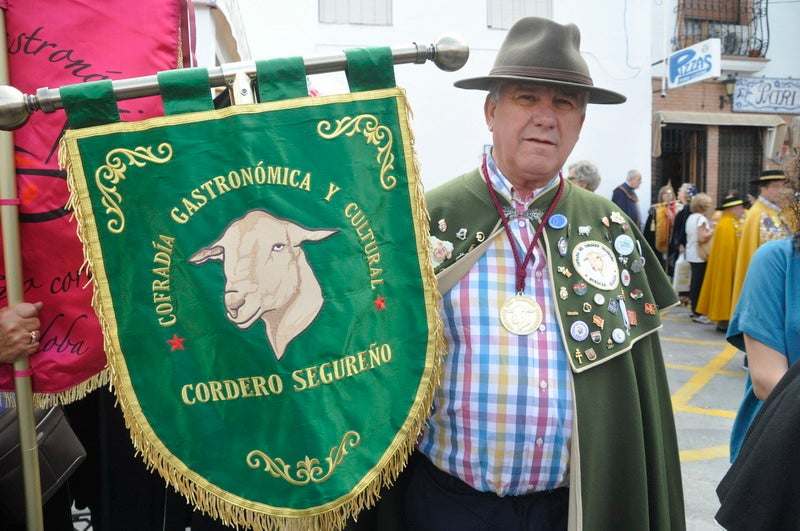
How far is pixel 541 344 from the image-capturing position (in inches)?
74.5

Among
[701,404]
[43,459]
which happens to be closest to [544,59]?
[43,459]

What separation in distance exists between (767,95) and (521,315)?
1611 cm

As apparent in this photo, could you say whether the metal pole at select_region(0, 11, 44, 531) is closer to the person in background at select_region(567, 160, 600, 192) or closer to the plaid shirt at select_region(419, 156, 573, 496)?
the plaid shirt at select_region(419, 156, 573, 496)

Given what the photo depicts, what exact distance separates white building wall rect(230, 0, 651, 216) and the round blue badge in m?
8.81

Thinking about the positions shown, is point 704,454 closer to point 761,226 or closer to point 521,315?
point 761,226

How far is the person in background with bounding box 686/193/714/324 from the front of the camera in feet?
28.8

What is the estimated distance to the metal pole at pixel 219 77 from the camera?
135 centimetres

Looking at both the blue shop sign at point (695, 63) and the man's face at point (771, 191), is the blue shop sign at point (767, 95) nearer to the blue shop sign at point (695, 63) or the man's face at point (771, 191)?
the blue shop sign at point (695, 63)

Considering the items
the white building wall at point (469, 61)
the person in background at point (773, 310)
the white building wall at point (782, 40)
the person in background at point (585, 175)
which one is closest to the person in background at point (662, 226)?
the white building wall at point (469, 61)

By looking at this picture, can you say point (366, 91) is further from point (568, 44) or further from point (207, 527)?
point (207, 527)

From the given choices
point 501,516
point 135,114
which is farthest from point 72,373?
point 501,516

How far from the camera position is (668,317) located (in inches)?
386

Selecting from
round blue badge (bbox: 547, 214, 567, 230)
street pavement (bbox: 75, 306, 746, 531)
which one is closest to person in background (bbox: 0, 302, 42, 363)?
round blue badge (bbox: 547, 214, 567, 230)

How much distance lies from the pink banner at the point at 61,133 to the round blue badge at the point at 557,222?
112 centimetres
